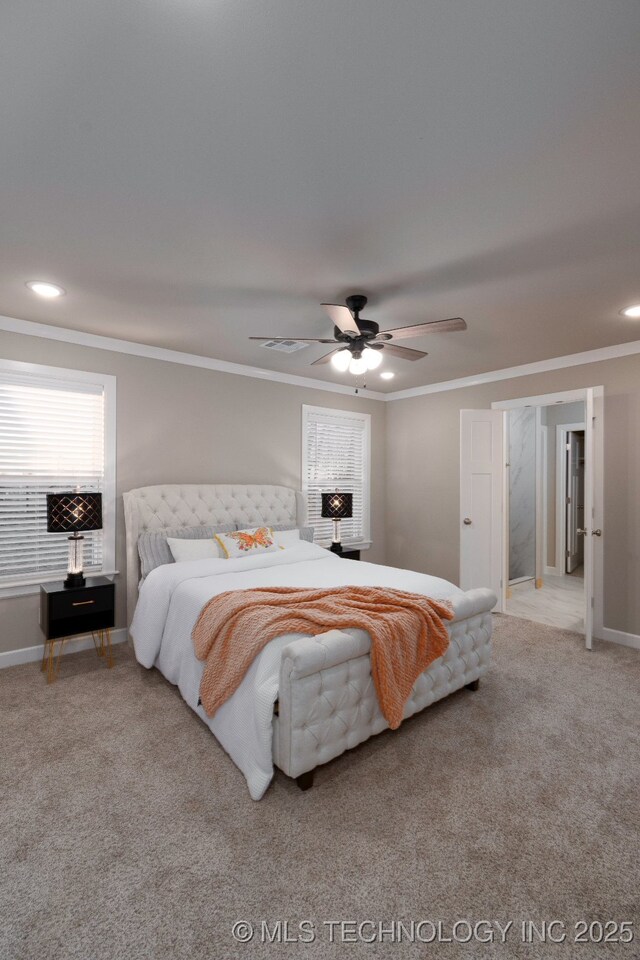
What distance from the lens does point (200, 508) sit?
14.7 ft

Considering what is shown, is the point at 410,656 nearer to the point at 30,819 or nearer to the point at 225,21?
the point at 30,819

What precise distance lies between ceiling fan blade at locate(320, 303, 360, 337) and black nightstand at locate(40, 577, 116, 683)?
263 cm

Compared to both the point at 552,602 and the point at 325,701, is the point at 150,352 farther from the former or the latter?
the point at 552,602

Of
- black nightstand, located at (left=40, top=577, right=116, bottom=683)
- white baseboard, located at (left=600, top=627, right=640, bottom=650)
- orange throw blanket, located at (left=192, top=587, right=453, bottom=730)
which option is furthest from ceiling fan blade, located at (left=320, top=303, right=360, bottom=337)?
white baseboard, located at (left=600, top=627, right=640, bottom=650)

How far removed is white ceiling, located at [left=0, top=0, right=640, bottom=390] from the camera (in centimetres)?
132

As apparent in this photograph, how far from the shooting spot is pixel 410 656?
8.54ft

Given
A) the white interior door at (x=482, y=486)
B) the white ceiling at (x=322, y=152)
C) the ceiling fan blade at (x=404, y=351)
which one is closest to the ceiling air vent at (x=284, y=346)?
the white ceiling at (x=322, y=152)

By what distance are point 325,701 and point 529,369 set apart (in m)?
4.15

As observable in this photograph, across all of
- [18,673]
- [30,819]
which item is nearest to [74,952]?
[30,819]

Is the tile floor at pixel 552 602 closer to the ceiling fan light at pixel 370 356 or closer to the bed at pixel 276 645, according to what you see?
the bed at pixel 276 645

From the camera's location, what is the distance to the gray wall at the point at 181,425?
379 centimetres

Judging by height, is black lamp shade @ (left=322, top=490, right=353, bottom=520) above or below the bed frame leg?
above

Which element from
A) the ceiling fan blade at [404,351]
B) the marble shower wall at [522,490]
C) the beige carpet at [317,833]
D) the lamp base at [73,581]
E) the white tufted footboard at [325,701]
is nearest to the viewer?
the beige carpet at [317,833]

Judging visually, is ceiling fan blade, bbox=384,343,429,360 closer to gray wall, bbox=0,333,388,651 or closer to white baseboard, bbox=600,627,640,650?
gray wall, bbox=0,333,388,651
